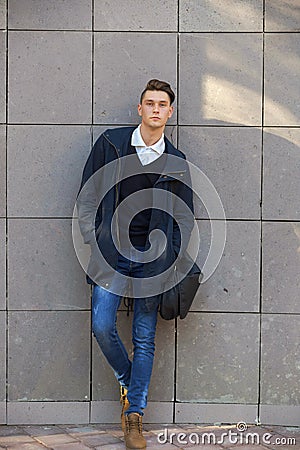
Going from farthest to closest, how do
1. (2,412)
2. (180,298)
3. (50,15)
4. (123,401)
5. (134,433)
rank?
(2,412)
(50,15)
(123,401)
(180,298)
(134,433)

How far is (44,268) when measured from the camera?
508 centimetres

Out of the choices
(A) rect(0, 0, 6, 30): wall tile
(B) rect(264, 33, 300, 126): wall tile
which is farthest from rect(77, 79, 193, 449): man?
(A) rect(0, 0, 6, 30): wall tile

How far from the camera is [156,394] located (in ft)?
16.9

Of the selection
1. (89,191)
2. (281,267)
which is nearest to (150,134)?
(89,191)

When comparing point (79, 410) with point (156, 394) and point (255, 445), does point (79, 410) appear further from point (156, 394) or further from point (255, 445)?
point (255, 445)

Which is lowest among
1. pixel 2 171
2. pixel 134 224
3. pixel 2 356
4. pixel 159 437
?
pixel 159 437

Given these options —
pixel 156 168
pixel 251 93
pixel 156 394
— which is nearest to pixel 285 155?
pixel 251 93

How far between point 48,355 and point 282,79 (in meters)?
2.32

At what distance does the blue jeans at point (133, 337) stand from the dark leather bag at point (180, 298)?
72mm

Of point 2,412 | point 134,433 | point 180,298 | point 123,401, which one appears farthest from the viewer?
point 2,412

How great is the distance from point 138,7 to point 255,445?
2807mm

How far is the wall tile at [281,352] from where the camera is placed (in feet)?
16.8

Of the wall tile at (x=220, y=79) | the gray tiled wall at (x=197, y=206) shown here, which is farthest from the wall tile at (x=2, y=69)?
the wall tile at (x=220, y=79)

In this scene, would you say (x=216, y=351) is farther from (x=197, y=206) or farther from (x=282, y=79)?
(x=282, y=79)
